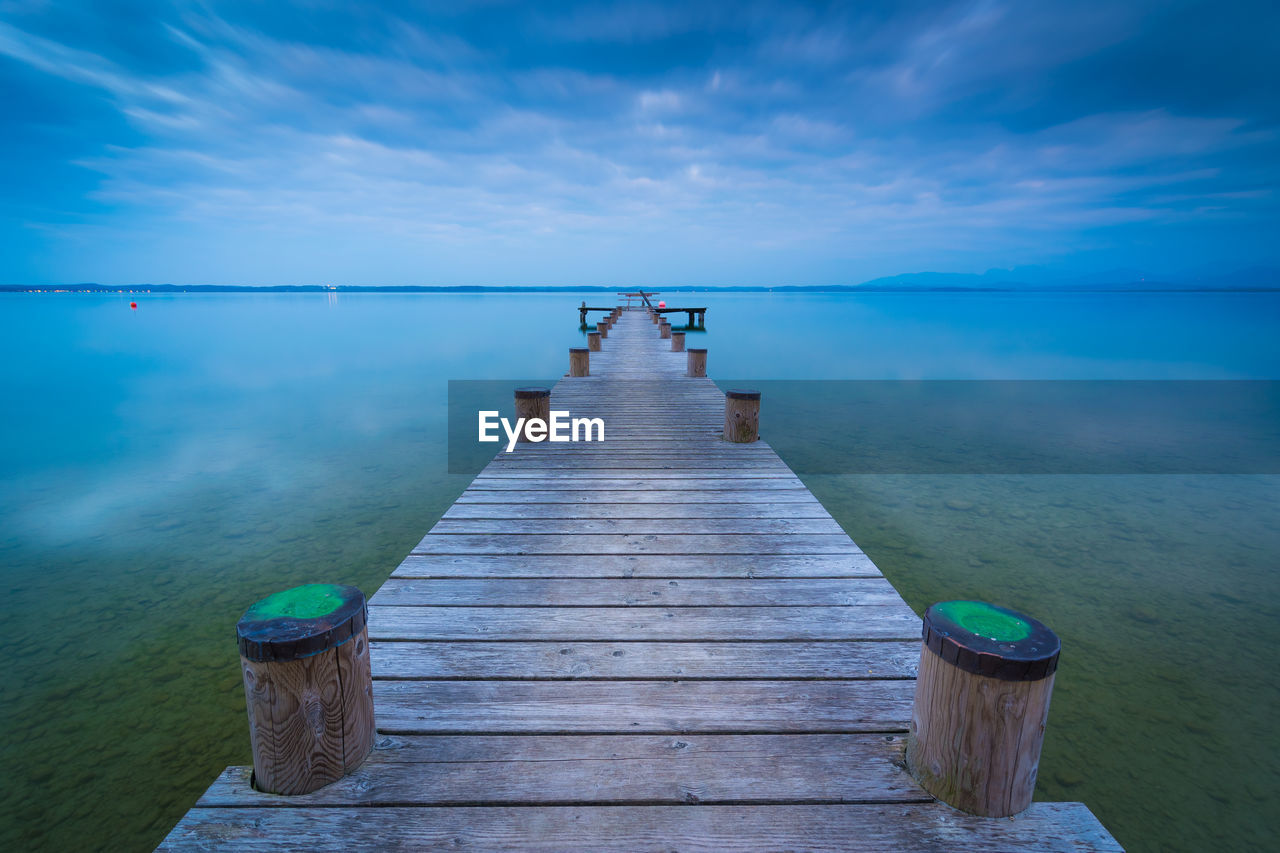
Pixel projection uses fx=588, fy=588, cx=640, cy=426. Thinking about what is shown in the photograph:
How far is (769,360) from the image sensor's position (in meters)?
29.2

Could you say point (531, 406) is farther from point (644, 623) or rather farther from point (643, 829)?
point (643, 829)

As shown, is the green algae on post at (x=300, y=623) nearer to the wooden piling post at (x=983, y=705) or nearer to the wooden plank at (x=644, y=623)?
the wooden plank at (x=644, y=623)

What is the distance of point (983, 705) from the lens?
197 centimetres

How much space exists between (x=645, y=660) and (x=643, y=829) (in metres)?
0.95

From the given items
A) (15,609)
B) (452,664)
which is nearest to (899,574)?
(452,664)

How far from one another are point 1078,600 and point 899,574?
165 centimetres

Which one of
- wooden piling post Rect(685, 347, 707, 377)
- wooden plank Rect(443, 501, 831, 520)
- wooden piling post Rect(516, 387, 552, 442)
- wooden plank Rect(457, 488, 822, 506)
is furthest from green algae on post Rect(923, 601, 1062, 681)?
wooden piling post Rect(685, 347, 707, 377)

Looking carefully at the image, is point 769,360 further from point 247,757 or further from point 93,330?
point 93,330

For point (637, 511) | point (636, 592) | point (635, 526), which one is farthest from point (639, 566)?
point (637, 511)

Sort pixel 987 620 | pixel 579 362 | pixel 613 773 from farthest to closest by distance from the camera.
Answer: pixel 579 362
pixel 613 773
pixel 987 620

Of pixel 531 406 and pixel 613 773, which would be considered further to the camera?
pixel 531 406

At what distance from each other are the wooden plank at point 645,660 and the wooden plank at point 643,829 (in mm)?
755

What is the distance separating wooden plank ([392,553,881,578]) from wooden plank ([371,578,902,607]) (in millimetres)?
71

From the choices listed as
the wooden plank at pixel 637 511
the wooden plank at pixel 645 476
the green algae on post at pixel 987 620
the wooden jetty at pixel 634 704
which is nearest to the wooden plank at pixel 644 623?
the wooden jetty at pixel 634 704
